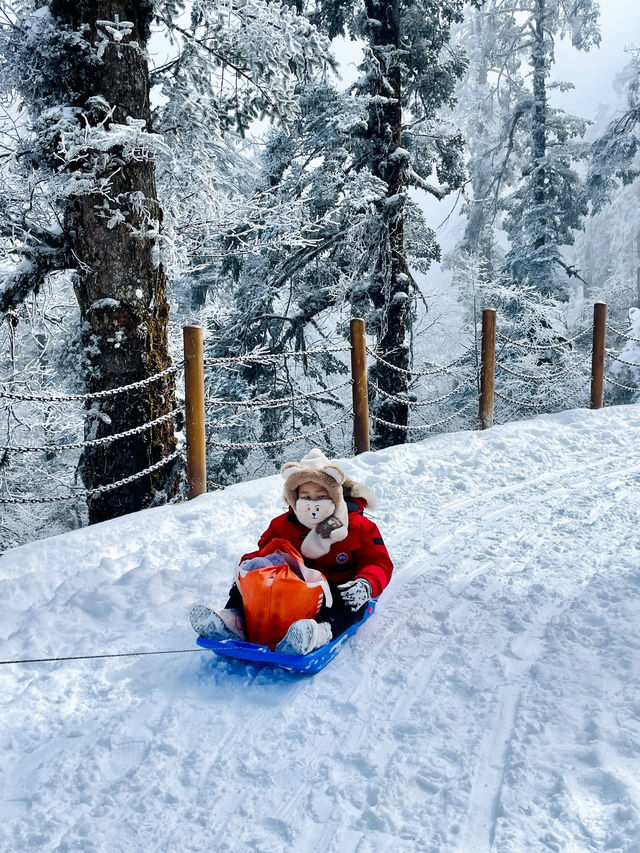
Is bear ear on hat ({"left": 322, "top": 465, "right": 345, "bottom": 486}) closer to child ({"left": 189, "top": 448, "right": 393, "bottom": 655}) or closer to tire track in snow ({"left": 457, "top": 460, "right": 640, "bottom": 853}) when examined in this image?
child ({"left": 189, "top": 448, "right": 393, "bottom": 655})

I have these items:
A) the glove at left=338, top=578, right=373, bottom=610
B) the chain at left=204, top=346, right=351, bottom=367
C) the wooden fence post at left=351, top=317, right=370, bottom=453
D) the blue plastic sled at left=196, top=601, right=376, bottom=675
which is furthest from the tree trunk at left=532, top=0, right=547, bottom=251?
the blue plastic sled at left=196, top=601, right=376, bottom=675

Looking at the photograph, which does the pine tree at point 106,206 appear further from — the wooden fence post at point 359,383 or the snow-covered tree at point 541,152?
the snow-covered tree at point 541,152

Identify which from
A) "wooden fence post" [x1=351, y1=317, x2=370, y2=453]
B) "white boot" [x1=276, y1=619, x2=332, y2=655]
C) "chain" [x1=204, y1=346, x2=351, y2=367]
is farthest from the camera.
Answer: "wooden fence post" [x1=351, y1=317, x2=370, y2=453]

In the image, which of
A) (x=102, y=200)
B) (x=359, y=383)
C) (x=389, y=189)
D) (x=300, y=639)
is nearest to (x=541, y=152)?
(x=389, y=189)

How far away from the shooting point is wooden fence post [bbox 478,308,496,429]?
25.6 feet

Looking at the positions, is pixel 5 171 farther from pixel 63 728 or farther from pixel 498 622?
pixel 498 622

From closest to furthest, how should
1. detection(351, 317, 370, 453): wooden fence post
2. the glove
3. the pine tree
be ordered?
the glove < the pine tree < detection(351, 317, 370, 453): wooden fence post

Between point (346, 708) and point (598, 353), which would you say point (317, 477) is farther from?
point (598, 353)

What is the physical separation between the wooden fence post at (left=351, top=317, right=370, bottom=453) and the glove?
3.62 m

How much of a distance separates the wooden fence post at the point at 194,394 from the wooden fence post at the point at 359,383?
2.02 metres

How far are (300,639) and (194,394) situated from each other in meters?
2.69

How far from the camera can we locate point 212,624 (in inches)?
109

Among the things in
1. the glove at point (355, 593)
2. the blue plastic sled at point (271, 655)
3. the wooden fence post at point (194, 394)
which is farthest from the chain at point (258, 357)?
the blue plastic sled at point (271, 655)

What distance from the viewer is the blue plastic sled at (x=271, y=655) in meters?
2.68
